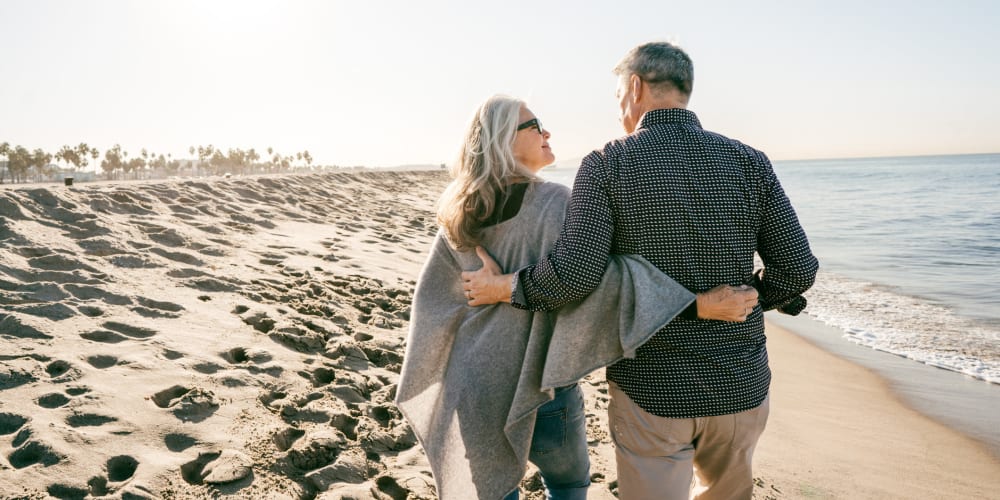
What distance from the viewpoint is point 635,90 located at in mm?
2061

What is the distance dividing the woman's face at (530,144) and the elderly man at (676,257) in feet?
0.80

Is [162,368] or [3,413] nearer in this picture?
[3,413]

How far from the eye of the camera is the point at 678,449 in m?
1.97

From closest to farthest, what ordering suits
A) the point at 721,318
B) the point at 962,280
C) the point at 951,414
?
the point at 721,318, the point at 951,414, the point at 962,280

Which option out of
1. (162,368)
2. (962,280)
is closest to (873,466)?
(162,368)

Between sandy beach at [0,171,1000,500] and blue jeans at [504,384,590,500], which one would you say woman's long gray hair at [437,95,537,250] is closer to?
blue jeans at [504,384,590,500]

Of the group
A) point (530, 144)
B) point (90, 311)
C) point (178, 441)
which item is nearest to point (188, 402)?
point (178, 441)

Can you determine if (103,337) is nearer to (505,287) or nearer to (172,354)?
(172,354)

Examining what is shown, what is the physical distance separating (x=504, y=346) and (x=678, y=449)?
25.8 inches

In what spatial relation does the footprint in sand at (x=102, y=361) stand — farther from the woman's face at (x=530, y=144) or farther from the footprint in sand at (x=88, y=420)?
the woman's face at (x=530, y=144)

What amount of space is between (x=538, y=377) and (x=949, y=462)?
13.0ft

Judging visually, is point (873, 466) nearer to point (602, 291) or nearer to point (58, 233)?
point (602, 291)

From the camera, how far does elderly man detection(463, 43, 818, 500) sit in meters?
1.90

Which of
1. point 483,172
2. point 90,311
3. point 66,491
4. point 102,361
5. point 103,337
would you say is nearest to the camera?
point 483,172
